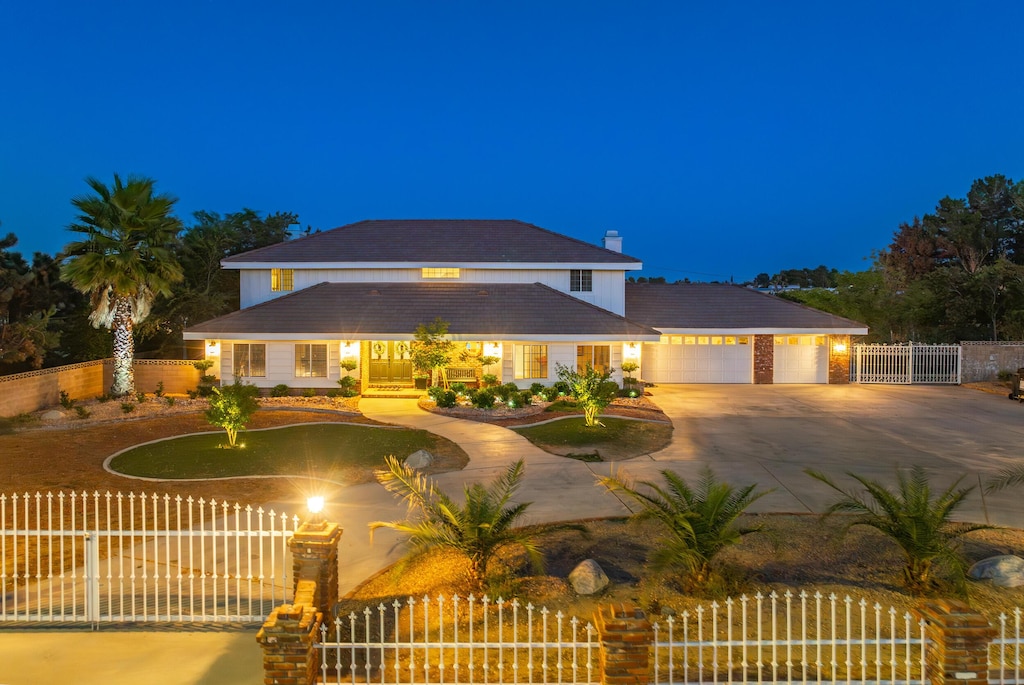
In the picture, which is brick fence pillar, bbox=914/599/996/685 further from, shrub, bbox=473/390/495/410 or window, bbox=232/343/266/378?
window, bbox=232/343/266/378

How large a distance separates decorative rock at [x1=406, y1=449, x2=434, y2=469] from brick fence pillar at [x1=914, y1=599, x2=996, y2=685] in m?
10.0

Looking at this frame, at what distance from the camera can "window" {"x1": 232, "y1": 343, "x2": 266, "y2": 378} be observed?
2492 centimetres

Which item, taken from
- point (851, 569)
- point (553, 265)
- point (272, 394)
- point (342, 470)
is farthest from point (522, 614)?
point (553, 265)

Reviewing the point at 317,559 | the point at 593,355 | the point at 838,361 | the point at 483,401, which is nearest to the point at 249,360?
the point at 483,401

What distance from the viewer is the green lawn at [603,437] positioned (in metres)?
15.0

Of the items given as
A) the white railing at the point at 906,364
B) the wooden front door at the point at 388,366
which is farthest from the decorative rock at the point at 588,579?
the white railing at the point at 906,364

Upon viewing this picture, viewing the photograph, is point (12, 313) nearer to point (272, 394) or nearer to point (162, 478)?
point (272, 394)

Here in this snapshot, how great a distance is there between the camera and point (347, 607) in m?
6.73

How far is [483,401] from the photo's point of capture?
2055 cm

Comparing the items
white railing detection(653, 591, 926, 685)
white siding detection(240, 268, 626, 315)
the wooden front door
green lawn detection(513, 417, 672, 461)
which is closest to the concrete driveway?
green lawn detection(513, 417, 672, 461)

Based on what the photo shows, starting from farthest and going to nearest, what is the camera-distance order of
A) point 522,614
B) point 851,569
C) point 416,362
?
point 416,362, point 851,569, point 522,614

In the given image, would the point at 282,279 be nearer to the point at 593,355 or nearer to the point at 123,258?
the point at 123,258

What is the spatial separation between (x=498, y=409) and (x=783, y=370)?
15.1 metres

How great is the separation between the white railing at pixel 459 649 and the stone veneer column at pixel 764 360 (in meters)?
24.6
